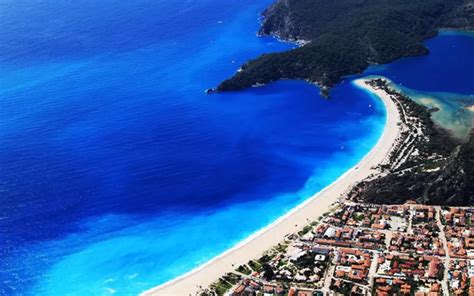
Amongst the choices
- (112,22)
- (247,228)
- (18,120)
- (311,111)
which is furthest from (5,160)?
(112,22)

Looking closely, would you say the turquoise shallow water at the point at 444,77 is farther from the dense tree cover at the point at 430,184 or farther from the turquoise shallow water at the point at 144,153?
the dense tree cover at the point at 430,184

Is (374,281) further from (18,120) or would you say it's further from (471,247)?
(18,120)

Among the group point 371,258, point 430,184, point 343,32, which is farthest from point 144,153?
point 343,32

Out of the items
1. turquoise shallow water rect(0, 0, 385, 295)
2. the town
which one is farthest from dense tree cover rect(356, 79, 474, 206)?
turquoise shallow water rect(0, 0, 385, 295)

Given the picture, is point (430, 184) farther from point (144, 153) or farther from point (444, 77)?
point (444, 77)

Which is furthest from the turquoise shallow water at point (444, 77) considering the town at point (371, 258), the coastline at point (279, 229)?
the town at point (371, 258)

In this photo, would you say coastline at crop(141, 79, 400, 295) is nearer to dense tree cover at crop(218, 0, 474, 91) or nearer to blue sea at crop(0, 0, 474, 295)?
blue sea at crop(0, 0, 474, 295)
